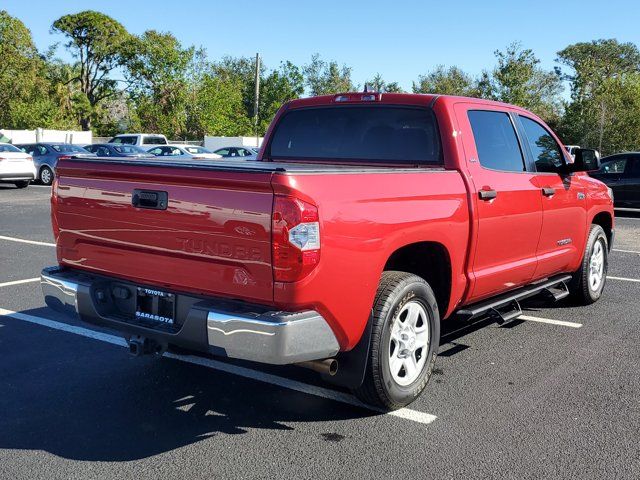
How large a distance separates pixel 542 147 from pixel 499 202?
1.45m

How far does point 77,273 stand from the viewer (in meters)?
4.24

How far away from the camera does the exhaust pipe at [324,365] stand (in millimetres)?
3641

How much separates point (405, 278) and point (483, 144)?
A: 60.9 inches

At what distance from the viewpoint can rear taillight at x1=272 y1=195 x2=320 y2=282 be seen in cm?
324

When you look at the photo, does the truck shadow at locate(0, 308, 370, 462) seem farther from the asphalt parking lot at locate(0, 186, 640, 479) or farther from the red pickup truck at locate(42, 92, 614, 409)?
the red pickup truck at locate(42, 92, 614, 409)

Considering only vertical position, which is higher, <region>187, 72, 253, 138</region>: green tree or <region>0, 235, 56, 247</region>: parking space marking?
<region>187, 72, 253, 138</region>: green tree

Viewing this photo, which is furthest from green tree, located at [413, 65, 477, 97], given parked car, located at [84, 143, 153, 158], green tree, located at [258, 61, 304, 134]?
parked car, located at [84, 143, 153, 158]

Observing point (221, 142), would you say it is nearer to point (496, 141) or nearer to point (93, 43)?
point (93, 43)

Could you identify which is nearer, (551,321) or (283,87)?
(551,321)

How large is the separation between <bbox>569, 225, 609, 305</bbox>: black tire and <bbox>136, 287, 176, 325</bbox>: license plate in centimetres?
446

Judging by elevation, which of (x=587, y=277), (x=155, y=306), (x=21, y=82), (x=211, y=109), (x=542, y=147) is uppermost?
(x=21, y=82)

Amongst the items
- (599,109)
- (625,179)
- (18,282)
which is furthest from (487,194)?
(599,109)

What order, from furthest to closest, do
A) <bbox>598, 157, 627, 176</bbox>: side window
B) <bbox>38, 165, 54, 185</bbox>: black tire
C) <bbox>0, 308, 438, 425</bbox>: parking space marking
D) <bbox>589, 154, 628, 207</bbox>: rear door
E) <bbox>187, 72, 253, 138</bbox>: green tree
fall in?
<bbox>187, 72, 253, 138</bbox>: green tree < <bbox>38, 165, 54, 185</bbox>: black tire < <bbox>598, 157, 627, 176</bbox>: side window < <bbox>589, 154, 628, 207</bbox>: rear door < <bbox>0, 308, 438, 425</bbox>: parking space marking

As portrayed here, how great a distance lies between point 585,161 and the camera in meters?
6.17
